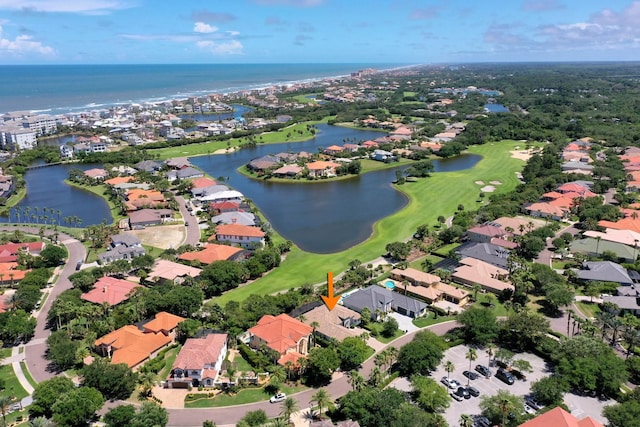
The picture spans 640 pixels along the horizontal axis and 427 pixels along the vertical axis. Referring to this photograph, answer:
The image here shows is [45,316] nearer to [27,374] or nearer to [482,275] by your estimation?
[27,374]

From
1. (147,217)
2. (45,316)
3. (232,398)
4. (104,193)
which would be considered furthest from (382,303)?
(104,193)

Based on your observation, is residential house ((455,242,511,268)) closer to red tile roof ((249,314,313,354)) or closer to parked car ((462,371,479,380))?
parked car ((462,371,479,380))

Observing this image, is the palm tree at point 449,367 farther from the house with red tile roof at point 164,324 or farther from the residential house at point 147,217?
the residential house at point 147,217

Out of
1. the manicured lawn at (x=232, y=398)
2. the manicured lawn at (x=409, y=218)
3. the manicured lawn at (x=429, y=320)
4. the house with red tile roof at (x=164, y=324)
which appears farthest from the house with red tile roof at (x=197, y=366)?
the manicured lawn at (x=429, y=320)

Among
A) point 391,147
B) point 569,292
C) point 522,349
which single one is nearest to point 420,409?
point 522,349

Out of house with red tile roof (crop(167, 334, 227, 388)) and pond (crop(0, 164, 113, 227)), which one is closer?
house with red tile roof (crop(167, 334, 227, 388))

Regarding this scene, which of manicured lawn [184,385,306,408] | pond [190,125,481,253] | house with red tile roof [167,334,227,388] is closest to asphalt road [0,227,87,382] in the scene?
house with red tile roof [167,334,227,388]
